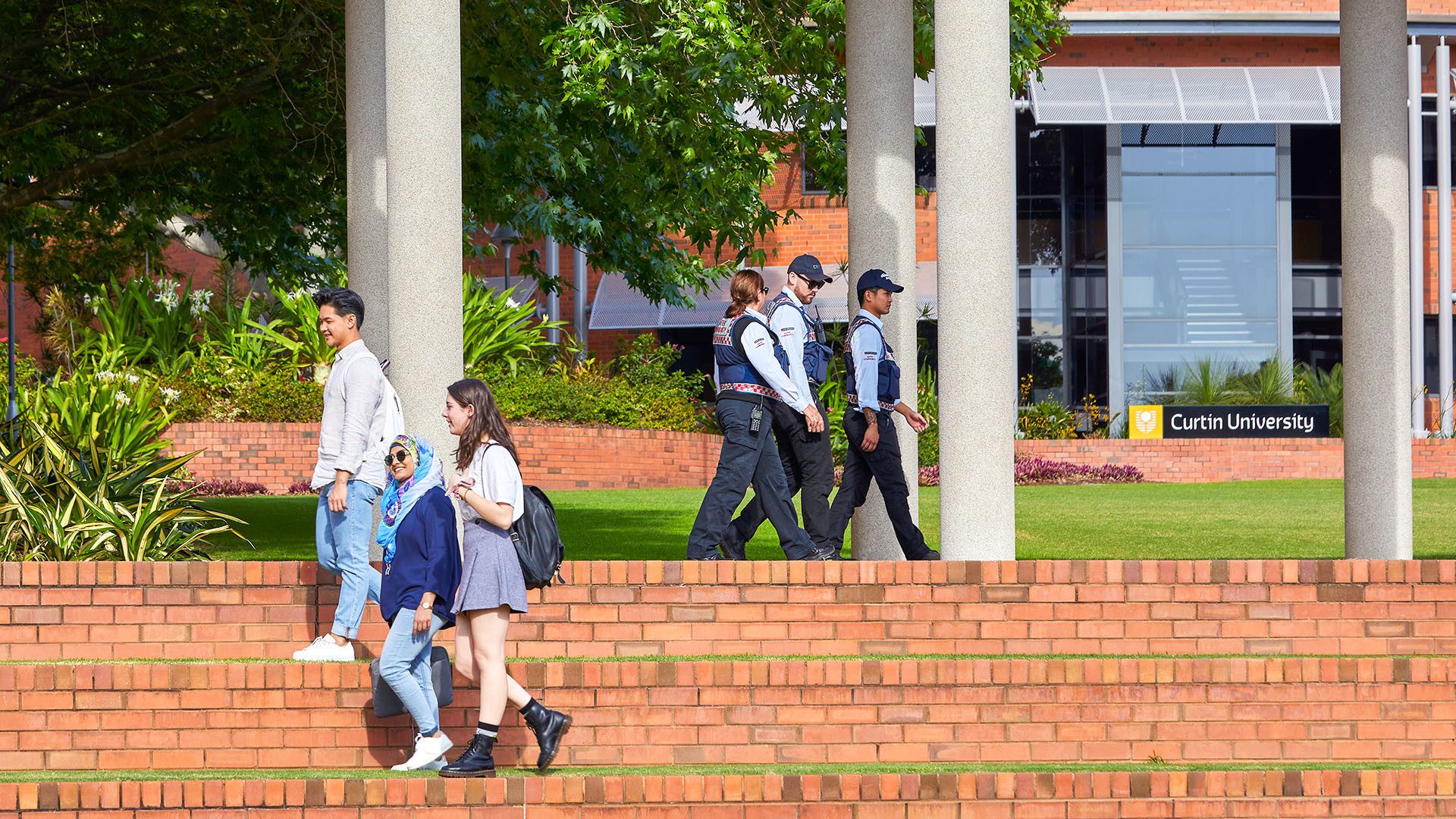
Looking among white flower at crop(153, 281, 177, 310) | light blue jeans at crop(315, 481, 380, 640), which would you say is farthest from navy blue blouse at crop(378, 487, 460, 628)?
white flower at crop(153, 281, 177, 310)

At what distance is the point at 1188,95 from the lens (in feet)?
94.9

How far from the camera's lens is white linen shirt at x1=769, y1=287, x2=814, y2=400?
824cm

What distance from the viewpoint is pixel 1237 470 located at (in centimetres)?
2352

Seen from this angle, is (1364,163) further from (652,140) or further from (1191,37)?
(1191,37)

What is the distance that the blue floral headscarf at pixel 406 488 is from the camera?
6082 mm

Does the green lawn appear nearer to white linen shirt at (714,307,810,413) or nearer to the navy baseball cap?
the navy baseball cap

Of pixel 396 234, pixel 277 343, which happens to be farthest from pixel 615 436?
pixel 396 234

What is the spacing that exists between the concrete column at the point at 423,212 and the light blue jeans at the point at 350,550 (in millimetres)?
640

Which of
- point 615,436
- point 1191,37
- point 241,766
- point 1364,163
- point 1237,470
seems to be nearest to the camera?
point 241,766

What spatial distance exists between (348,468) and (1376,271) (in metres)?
5.13

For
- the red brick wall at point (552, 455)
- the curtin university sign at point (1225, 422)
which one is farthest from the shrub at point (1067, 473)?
the red brick wall at point (552, 455)

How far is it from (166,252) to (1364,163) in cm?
3043

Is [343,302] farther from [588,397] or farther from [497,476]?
[588,397]

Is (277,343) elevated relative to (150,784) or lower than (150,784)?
elevated
